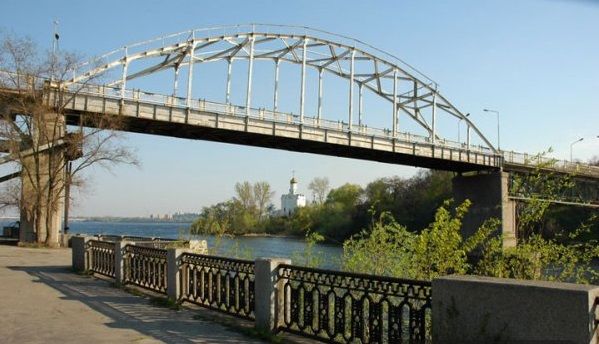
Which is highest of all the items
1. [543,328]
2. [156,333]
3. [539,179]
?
[539,179]

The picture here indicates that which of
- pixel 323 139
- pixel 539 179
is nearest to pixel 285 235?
pixel 323 139

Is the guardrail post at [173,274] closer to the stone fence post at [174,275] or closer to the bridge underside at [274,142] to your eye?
the stone fence post at [174,275]

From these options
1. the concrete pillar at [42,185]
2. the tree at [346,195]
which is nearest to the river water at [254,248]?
the concrete pillar at [42,185]

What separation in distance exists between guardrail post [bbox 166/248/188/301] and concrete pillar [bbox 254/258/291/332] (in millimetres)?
2713

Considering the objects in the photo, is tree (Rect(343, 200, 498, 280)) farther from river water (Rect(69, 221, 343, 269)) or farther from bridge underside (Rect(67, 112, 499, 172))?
bridge underside (Rect(67, 112, 499, 172))

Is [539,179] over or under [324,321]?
over

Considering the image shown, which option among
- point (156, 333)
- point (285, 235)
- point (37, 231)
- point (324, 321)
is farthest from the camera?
point (285, 235)

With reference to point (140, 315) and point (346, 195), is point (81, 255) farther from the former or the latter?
point (346, 195)

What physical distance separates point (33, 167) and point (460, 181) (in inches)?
1792

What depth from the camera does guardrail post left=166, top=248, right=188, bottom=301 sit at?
1027 centimetres

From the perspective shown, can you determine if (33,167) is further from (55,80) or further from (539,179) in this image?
(539,179)

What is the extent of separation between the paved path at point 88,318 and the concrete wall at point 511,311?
2.78m

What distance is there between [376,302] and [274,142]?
146 ft

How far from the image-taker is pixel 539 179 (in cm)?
952
